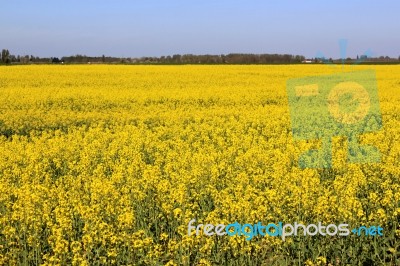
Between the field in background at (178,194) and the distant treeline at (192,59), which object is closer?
the field in background at (178,194)

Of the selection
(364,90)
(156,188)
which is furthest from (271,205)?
(364,90)

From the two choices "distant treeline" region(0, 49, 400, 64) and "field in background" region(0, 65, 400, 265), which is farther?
"distant treeline" region(0, 49, 400, 64)

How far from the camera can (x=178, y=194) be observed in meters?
6.75

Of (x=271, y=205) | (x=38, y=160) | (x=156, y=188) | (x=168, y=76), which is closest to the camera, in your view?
(x=271, y=205)

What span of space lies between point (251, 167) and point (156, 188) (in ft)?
6.32

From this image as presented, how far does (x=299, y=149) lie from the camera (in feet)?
34.7

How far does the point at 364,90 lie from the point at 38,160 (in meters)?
15.5

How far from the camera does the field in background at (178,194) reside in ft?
18.7

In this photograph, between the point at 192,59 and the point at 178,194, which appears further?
the point at 192,59

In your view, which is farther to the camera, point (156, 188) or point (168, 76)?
point (168, 76)

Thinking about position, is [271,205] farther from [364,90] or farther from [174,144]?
[364,90]

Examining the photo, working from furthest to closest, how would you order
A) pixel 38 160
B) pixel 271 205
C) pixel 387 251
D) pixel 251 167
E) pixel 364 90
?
pixel 364 90
pixel 38 160
pixel 251 167
pixel 271 205
pixel 387 251

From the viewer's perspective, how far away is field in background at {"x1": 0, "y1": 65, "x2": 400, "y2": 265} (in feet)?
18.7

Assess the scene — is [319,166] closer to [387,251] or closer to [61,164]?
[387,251]
